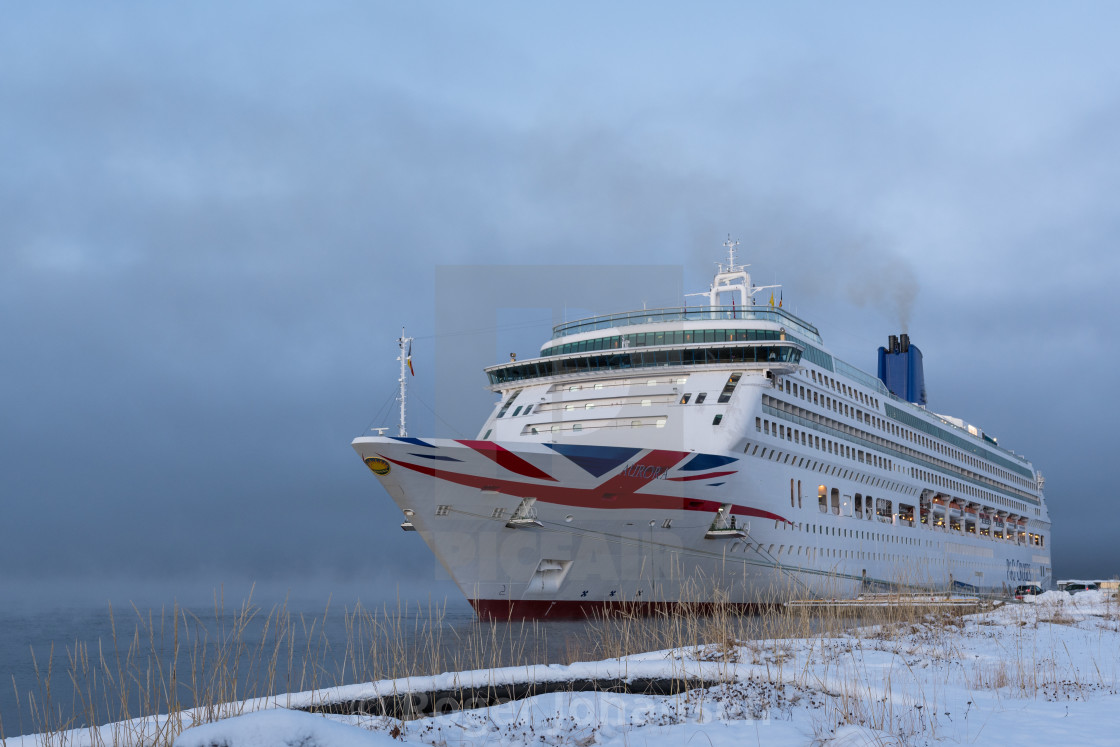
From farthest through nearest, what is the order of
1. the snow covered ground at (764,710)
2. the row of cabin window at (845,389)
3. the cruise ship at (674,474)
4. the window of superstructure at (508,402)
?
1. the row of cabin window at (845,389)
2. the window of superstructure at (508,402)
3. the cruise ship at (674,474)
4. the snow covered ground at (764,710)

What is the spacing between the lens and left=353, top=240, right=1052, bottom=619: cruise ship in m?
22.3

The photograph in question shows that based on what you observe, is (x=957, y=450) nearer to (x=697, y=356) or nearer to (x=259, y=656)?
(x=697, y=356)

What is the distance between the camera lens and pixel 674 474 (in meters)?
24.5

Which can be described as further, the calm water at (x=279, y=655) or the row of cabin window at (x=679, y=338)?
the row of cabin window at (x=679, y=338)

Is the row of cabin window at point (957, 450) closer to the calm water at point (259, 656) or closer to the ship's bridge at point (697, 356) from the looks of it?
the ship's bridge at point (697, 356)

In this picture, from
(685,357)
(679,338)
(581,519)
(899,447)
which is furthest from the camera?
(899,447)

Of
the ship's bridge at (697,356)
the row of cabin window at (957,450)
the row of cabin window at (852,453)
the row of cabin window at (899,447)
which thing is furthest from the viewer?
the row of cabin window at (957,450)

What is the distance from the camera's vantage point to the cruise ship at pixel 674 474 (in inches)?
878

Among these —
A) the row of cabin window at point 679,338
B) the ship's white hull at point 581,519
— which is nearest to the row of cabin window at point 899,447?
the row of cabin window at point 679,338

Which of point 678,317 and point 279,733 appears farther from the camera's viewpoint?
point 678,317

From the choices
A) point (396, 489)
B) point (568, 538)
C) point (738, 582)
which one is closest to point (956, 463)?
point (738, 582)

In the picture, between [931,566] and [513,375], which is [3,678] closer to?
[513,375]

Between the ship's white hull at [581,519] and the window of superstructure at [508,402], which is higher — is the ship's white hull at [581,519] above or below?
below

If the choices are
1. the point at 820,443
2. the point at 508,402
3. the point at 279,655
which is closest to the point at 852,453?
the point at 820,443
